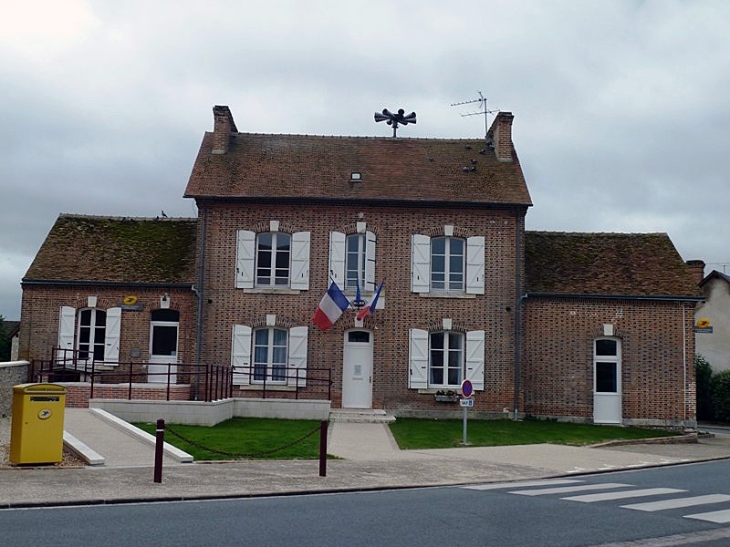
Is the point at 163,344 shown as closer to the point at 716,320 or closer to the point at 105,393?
the point at 105,393

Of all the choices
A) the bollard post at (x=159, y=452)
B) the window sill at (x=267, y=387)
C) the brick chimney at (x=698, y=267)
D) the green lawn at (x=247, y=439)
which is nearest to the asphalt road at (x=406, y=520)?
the bollard post at (x=159, y=452)

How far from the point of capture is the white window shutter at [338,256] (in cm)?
2545

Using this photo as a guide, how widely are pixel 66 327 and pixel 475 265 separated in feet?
40.9

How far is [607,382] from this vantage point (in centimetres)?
2570

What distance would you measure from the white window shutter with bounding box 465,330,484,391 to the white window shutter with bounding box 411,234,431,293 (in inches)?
78.4

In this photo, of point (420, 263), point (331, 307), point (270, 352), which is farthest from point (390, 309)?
point (270, 352)

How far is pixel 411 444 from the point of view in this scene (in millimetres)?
18859

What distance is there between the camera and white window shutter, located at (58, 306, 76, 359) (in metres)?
25.6

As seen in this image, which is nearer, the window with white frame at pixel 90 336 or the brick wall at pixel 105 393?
the brick wall at pixel 105 393

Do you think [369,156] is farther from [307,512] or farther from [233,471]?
[307,512]

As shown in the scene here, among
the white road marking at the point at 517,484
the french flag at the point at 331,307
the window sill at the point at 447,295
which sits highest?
the window sill at the point at 447,295

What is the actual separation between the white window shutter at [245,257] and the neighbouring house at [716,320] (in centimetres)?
1845

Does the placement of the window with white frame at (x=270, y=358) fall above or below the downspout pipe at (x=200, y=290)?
below

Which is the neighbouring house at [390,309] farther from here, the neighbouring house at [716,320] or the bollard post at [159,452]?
the bollard post at [159,452]
